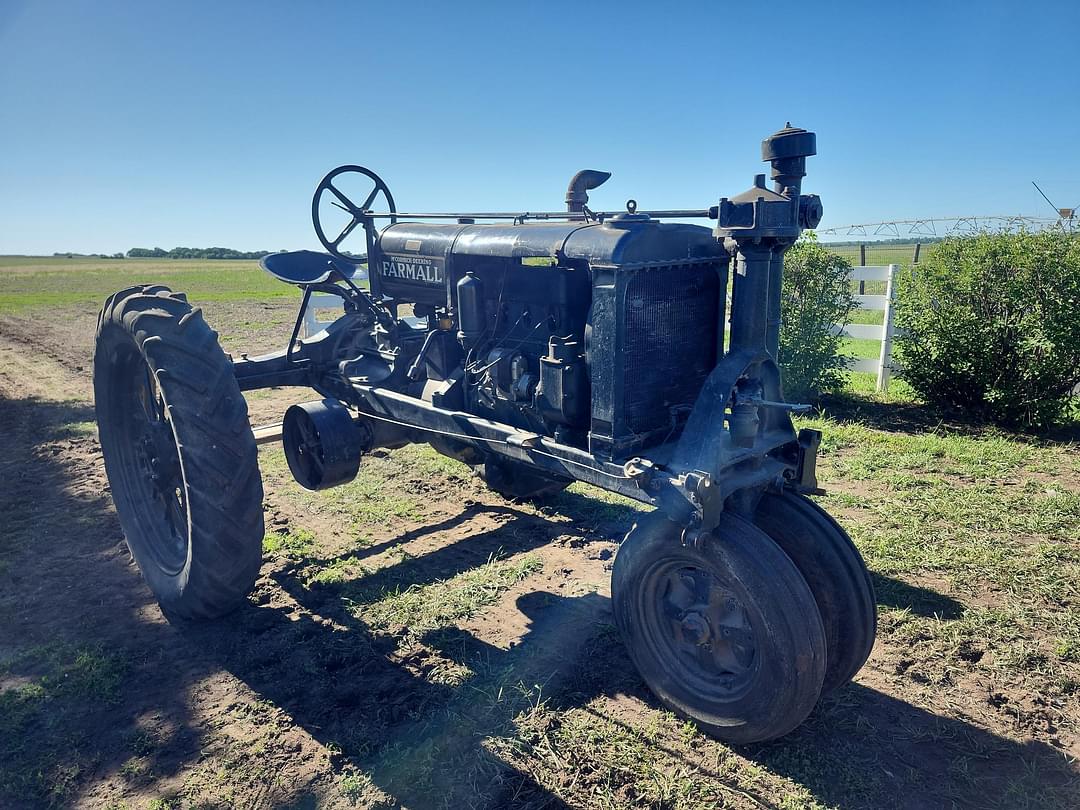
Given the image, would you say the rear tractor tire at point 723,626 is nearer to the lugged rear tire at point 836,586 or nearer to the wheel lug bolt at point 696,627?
the wheel lug bolt at point 696,627

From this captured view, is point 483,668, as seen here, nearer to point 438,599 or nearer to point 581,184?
point 438,599

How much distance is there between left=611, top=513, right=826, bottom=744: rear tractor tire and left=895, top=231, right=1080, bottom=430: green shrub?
554cm

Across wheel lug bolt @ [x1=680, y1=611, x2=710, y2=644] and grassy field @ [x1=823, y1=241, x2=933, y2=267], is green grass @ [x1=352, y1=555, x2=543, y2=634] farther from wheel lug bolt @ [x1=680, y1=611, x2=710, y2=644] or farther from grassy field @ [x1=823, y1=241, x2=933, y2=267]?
grassy field @ [x1=823, y1=241, x2=933, y2=267]

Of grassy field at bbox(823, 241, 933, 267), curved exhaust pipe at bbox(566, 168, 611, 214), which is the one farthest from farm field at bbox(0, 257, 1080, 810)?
grassy field at bbox(823, 241, 933, 267)

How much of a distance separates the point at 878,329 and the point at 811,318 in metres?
1.64

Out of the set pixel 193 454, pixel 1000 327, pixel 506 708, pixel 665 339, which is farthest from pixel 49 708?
pixel 1000 327

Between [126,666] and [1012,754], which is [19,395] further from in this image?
[1012,754]

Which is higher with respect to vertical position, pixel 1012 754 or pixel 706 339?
pixel 706 339

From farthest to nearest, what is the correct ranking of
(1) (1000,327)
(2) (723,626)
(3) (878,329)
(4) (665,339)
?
(3) (878,329) → (1) (1000,327) → (4) (665,339) → (2) (723,626)

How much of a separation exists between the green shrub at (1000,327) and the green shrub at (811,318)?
31.2 inches

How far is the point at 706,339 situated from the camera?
3568mm

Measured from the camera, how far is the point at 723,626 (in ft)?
9.55

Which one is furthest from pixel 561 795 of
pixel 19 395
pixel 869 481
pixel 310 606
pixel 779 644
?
pixel 19 395

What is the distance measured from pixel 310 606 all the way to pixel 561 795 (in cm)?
195
